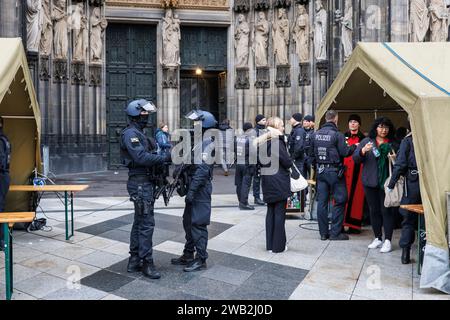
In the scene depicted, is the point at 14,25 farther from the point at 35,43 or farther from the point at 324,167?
the point at 324,167

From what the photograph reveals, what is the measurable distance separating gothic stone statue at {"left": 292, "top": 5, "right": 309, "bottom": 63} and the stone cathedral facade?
0.04 m

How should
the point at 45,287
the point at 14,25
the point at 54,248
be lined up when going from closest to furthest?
1. the point at 45,287
2. the point at 54,248
3. the point at 14,25

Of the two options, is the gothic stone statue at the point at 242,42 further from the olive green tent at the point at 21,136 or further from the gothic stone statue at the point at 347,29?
the olive green tent at the point at 21,136

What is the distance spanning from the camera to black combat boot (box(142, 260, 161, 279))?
5133 mm

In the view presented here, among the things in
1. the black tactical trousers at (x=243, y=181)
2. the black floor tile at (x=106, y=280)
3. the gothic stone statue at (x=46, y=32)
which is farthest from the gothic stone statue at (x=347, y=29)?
the black floor tile at (x=106, y=280)

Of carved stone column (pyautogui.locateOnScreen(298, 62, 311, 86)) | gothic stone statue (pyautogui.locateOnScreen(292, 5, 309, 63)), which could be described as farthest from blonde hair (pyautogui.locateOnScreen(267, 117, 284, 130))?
gothic stone statue (pyautogui.locateOnScreen(292, 5, 309, 63))

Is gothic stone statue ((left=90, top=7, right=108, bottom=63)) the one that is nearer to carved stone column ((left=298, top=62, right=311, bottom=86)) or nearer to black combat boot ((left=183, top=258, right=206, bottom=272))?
carved stone column ((left=298, top=62, right=311, bottom=86))

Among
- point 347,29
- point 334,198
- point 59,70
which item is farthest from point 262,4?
point 334,198

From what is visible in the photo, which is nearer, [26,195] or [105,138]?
[26,195]

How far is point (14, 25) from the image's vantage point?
12203 millimetres

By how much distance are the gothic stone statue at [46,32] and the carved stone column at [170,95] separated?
174 inches

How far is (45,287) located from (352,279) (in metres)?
3.34
